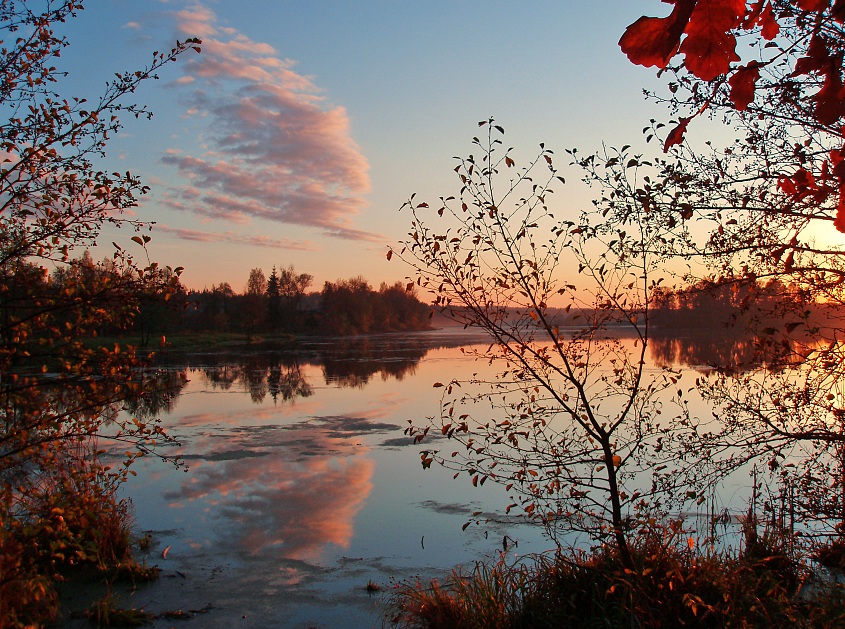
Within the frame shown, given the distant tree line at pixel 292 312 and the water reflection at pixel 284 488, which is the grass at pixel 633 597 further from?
the distant tree line at pixel 292 312

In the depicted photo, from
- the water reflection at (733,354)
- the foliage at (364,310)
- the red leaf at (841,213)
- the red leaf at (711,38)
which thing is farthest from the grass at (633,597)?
the foliage at (364,310)

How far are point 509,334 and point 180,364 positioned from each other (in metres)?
30.5

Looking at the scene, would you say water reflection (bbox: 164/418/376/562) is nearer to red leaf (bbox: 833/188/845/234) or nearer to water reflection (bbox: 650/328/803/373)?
water reflection (bbox: 650/328/803/373)

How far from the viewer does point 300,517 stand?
32.6 ft

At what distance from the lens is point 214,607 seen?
22.4 feet

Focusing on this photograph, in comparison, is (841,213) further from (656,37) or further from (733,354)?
(733,354)

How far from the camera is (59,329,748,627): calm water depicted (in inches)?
280

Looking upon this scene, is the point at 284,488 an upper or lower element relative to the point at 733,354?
lower

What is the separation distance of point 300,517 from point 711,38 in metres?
9.69

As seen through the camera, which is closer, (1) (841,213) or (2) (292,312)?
(1) (841,213)

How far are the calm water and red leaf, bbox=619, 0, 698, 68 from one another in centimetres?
427

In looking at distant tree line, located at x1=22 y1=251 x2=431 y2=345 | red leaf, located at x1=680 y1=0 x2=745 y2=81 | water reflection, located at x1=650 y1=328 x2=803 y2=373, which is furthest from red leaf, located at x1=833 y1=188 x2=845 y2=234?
distant tree line, located at x1=22 y1=251 x2=431 y2=345

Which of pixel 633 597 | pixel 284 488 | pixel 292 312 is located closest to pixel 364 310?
pixel 292 312

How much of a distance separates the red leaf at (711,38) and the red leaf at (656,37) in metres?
0.03
